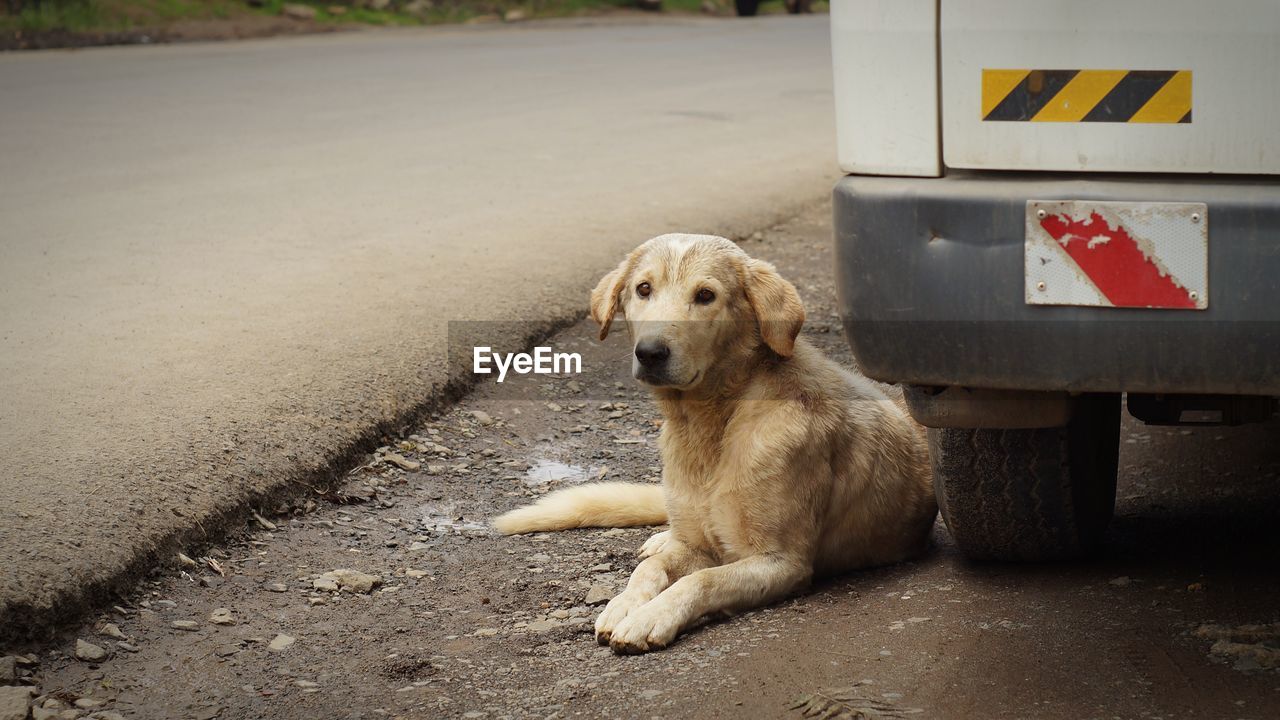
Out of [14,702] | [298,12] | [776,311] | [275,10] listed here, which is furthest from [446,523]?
[275,10]

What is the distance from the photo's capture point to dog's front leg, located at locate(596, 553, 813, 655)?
3623 mm

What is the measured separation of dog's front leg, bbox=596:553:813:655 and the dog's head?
1.75 ft

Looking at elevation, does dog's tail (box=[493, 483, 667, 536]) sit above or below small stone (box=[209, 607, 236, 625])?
below

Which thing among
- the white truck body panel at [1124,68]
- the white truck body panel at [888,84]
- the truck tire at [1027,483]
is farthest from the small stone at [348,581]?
the white truck body panel at [1124,68]

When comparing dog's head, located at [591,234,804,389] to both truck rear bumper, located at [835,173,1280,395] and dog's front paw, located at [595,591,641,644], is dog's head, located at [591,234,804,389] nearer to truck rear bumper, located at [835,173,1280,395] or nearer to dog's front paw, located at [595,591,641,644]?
dog's front paw, located at [595,591,641,644]

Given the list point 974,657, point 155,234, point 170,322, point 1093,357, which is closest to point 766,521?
point 974,657

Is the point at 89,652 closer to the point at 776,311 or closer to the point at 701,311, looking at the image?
the point at 701,311

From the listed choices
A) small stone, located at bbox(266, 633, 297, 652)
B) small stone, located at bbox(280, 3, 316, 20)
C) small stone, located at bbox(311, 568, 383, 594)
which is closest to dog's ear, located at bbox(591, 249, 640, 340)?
small stone, located at bbox(311, 568, 383, 594)

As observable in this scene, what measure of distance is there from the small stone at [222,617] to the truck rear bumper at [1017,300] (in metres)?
1.85

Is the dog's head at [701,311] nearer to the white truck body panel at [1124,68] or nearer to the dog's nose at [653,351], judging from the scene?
the dog's nose at [653,351]

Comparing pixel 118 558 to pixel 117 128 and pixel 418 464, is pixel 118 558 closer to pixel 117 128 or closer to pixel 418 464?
pixel 418 464

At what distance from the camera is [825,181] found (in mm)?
10336

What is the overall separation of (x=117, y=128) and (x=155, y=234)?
3.95 m

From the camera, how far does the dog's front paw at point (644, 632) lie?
3609 millimetres
